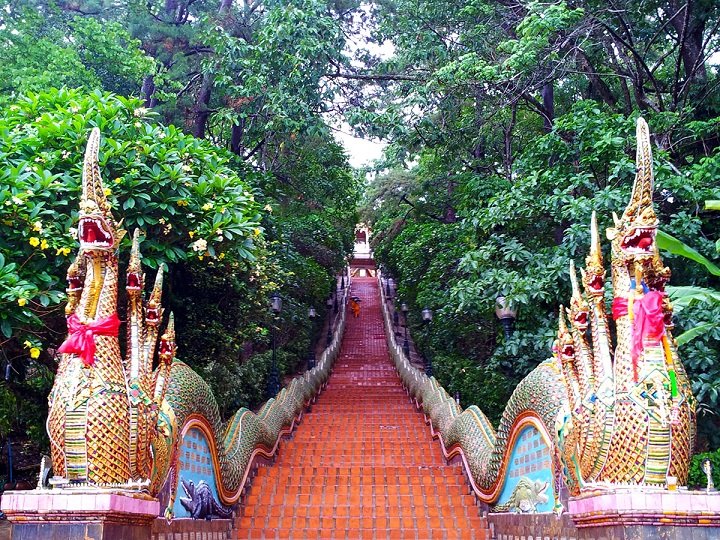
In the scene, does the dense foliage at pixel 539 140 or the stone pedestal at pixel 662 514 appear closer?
the stone pedestal at pixel 662 514

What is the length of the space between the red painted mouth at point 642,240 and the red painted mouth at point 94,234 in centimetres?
364

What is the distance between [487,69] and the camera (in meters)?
10.0

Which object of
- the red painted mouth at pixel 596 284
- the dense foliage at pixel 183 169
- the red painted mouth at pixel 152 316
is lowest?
the red painted mouth at pixel 152 316

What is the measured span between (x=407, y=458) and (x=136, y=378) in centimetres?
611

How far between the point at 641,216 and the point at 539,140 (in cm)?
627

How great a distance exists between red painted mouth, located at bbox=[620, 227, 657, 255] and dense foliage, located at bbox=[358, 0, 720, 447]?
10.1 feet

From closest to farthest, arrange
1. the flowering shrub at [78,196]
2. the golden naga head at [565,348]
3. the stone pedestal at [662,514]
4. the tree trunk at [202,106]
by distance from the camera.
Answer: the stone pedestal at [662,514], the golden naga head at [565,348], the flowering shrub at [78,196], the tree trunk at [202,106]

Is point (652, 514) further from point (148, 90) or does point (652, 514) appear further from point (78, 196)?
point (148, 90)

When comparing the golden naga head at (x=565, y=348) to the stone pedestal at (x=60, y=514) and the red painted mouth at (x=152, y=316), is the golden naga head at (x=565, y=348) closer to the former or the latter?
the red painted mouth at (x=152, y=316)

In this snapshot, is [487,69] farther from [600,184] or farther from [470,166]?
[470,166]

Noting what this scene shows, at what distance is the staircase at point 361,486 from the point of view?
720 cm

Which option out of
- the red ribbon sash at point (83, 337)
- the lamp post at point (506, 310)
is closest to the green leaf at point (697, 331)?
the lamp post at point (506, 310)

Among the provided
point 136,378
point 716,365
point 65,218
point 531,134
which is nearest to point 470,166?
point 531,134

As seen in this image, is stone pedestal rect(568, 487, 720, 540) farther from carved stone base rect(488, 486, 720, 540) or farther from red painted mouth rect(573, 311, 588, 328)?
red painted mouth rect(573, 311, 588, 328)
